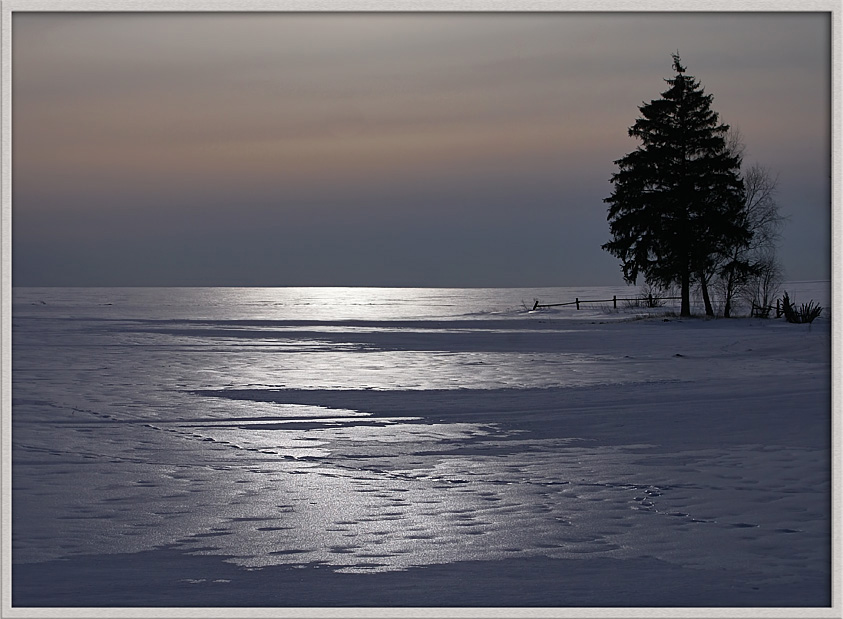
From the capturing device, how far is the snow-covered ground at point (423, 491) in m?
6.25

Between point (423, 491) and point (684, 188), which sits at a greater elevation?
point (684, 188)

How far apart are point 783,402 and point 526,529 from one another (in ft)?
28.3

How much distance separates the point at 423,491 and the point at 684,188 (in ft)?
140

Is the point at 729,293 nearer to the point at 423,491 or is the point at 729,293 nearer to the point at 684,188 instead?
the point at 684,188

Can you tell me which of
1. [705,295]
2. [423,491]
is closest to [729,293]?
[705,295]

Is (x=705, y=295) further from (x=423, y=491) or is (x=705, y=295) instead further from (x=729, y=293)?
(x=423, y=491)

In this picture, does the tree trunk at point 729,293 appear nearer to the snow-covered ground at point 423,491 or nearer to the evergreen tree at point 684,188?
the evergreen tree at point 684,188

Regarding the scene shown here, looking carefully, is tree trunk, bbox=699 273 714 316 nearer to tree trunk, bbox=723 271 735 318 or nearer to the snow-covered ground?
tree trunk, bbox=723 271 735 318

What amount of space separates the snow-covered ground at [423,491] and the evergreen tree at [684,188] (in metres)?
30.0

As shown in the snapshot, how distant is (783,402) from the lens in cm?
1476

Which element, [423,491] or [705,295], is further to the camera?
[705,295]

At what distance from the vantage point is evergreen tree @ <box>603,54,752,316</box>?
4853 cm

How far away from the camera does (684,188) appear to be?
4875cm

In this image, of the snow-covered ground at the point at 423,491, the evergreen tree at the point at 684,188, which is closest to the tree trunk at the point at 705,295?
the evergreen tree at the point at 684,188
